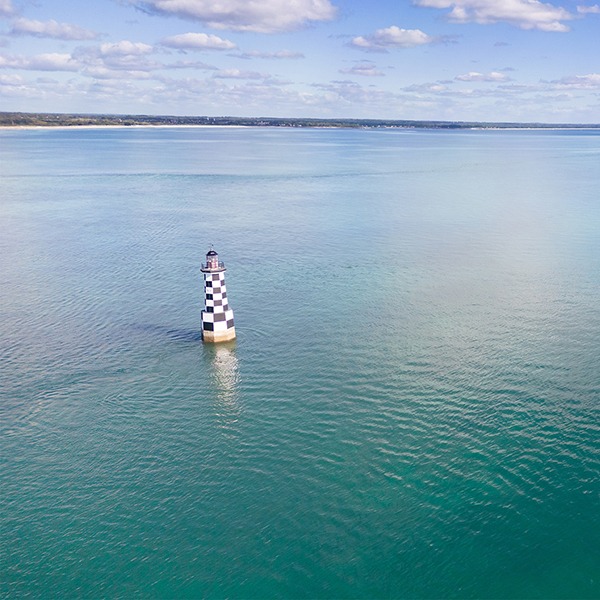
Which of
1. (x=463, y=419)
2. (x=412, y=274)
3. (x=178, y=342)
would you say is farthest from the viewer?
(x=412, y=274)

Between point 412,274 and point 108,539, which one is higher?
point 412,274

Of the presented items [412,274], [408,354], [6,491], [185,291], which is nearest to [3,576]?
[6,491]

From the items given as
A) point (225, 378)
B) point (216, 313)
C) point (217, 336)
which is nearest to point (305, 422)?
point (225, 378)

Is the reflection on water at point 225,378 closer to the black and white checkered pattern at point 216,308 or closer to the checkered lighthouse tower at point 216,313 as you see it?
the checkered lighthouse tower at point 216,313

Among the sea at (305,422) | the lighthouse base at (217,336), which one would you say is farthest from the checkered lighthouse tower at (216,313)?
the sea at (305,422)

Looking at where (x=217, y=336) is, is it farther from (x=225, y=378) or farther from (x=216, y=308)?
(x=225, y=378)

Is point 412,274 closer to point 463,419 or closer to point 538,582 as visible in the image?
point 463,419
